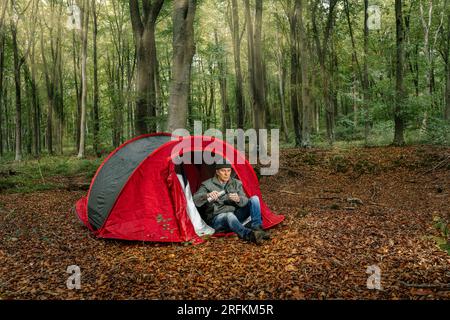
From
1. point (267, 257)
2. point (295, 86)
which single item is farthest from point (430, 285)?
point (295, 86)

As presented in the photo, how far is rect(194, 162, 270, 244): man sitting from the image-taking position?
572cm

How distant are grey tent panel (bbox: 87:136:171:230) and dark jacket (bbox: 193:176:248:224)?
1204mm

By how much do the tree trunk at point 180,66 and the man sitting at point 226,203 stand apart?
2628mm

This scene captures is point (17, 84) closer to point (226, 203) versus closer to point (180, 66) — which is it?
point (180, 66)

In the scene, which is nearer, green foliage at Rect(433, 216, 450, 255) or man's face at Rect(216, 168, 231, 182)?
green foliage at Rect(433, 216, 450, 255)

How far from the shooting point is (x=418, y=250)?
14.9 feet

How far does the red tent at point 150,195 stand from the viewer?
5.70m

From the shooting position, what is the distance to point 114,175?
639cm

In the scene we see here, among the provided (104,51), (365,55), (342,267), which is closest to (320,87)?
(365,55)

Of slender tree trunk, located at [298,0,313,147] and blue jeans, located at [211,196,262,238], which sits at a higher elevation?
slender tree trunk, located at [298,0,313,147]

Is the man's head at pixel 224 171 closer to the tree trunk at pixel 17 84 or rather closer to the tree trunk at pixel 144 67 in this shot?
the tree trunk at pixel 144 67

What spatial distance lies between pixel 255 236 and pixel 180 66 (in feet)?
15.6

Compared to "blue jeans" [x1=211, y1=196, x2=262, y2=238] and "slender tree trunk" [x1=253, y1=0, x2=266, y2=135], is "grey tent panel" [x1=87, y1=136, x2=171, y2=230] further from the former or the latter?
"slender tree trunk" [x1=253, y1=0, x2=266, y2=135]

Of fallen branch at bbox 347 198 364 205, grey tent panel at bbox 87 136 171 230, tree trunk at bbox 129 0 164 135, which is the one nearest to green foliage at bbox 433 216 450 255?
fallen branch at bbox 347 198 364 205
